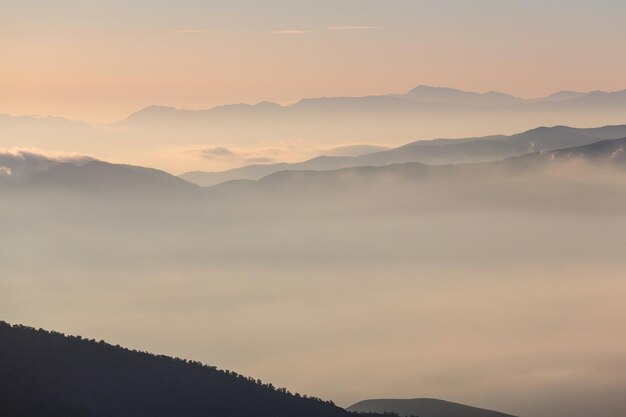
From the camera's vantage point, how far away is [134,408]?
139875mm

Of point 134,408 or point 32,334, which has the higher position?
point 32,334

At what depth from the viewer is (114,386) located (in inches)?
5694

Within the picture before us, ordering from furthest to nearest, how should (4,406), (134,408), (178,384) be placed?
(178,384) → (134,408) → (4,406)

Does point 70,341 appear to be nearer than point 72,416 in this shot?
No

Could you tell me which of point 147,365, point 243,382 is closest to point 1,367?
point 147,365

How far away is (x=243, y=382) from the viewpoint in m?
161

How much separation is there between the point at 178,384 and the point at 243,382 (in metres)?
11.3

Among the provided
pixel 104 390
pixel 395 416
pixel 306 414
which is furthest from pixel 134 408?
pixel 395 416

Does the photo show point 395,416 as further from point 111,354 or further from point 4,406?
point 4,406

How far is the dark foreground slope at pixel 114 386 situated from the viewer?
134m

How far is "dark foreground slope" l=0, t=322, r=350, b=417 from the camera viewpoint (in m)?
134

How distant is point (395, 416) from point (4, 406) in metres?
56.6

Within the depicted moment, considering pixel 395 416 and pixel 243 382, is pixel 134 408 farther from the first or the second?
pixel 395 416

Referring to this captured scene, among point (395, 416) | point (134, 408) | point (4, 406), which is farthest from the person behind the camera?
point (395, 416)
